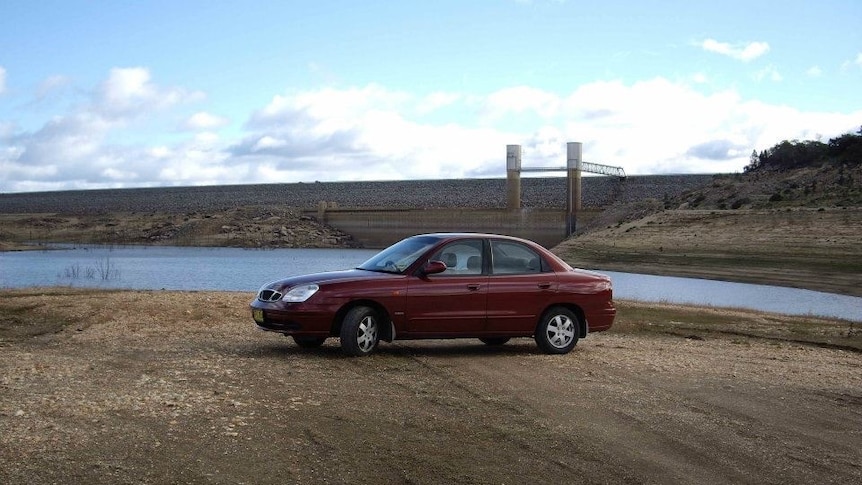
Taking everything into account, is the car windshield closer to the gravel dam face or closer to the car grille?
the car grille

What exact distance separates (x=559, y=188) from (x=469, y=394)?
3488 inches

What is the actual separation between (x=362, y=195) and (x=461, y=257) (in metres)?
101

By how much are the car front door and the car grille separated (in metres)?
1.50

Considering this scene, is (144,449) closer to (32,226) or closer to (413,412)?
(413,412)

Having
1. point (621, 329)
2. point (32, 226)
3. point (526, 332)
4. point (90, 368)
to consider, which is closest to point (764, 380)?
point (526, 332)

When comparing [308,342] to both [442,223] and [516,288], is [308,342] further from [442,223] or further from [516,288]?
[442,223]

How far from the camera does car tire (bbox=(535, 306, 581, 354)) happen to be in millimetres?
11812

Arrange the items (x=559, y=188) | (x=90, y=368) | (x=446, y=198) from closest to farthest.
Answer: (x=90, y=368) → (x=559, y=188) → (x=446, y=198)

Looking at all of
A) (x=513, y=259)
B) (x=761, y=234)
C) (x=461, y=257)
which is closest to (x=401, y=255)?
(x=461, y=257)

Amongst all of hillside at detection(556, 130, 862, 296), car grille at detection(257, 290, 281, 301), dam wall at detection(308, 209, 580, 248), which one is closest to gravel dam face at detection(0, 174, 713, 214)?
dam wall at detection(308, 209, 580, 248)

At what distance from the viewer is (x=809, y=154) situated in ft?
228

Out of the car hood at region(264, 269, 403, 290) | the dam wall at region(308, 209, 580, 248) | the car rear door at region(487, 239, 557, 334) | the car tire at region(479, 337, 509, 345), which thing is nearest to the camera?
the car hood at region(264, 269, 403, 290)

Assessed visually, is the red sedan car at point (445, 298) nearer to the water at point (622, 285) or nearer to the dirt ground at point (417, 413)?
the dirt ground at point (417, 413)

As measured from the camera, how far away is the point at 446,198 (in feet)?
340
